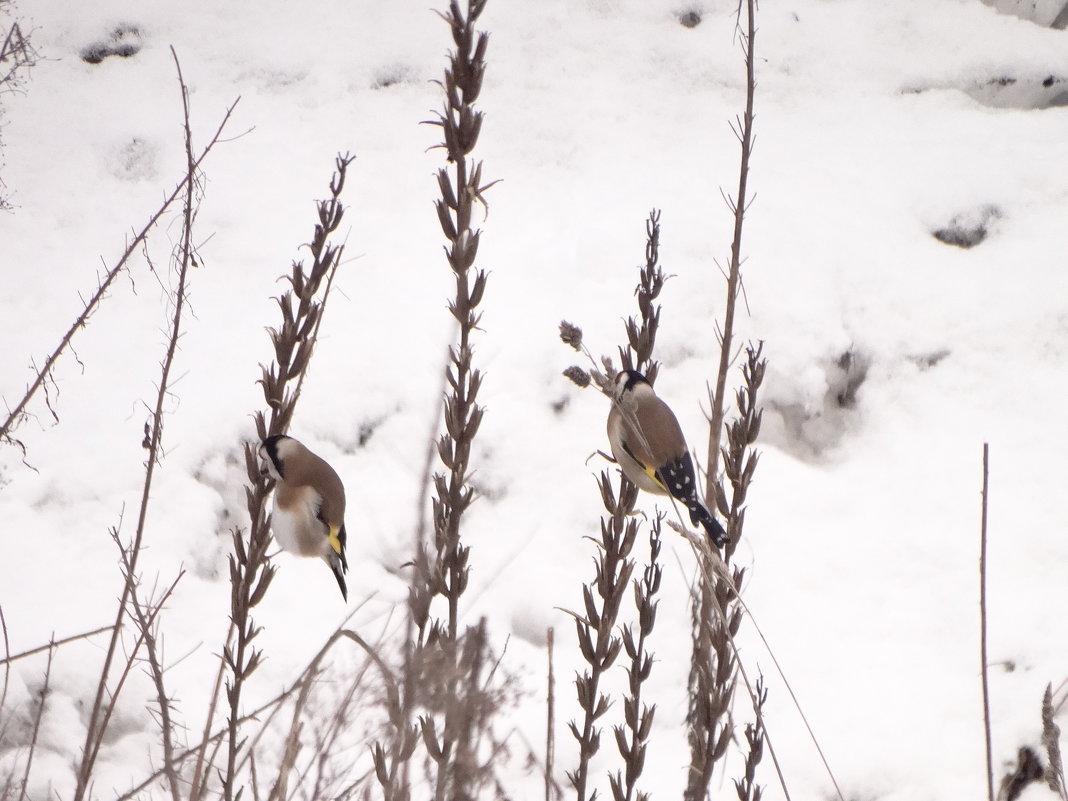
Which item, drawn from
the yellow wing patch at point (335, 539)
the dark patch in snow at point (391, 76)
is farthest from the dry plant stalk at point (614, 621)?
the dark patch in snow at point (391, 76)

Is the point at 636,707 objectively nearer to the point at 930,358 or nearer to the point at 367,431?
the point at 367,431

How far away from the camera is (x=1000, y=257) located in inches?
231

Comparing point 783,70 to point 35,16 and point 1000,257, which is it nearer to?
point 1000,257

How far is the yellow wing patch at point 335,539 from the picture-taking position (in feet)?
8.96

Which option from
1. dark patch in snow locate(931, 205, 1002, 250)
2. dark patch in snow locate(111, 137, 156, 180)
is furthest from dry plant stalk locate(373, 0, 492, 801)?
dark patch in snow locate(111, 137, 156, 180)

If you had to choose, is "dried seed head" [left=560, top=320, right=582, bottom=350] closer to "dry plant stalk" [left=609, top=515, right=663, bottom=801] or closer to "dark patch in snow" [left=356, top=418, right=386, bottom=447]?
"dry plant stalk" [left=609, top=515, right=663, bottom=801]

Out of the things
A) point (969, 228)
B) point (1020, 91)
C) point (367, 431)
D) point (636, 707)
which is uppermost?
point (1020, 91)

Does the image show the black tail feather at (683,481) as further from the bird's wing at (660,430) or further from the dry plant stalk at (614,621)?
the dry plant stalk at (614,621)

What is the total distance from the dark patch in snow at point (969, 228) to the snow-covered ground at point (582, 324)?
0.02 metres

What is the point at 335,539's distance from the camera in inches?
111

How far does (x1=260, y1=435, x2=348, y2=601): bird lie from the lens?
2559 mm

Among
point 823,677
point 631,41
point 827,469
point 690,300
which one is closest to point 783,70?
point 631,41

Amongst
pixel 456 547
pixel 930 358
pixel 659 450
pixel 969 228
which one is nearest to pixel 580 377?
pixel 456 547

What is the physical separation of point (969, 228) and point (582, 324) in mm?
2862
